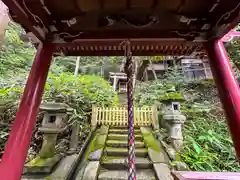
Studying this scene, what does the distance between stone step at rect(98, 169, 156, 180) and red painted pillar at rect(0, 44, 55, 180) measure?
5.17 feet

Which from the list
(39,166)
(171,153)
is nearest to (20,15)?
(39,166)

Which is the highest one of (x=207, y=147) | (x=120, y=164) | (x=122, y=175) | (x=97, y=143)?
(x=97, y=143)

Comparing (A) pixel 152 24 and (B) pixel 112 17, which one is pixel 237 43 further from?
(B) pixel 112 17

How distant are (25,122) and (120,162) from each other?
216 centimetres

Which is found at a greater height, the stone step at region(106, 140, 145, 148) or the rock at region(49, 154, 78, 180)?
the stone step at region(106, 140, 145, 148)

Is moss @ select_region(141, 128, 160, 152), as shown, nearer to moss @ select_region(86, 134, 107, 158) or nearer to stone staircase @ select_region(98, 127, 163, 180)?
stone staircase @ select_region(98, 127, 163, 180)

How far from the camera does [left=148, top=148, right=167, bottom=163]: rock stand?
10.5ft

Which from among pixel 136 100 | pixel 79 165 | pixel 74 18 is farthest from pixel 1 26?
pixel 136 100

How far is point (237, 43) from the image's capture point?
5.01 metres

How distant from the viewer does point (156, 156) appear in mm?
3359

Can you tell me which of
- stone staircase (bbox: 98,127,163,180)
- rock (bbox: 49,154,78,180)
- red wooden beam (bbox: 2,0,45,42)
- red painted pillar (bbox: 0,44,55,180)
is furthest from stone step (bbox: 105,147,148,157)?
red wooden beam (bbox: 2,0,45,42)

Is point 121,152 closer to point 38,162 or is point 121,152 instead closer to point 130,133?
point 38,162

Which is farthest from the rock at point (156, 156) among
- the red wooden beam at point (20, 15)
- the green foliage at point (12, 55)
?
the green foliage at point (12, 55)

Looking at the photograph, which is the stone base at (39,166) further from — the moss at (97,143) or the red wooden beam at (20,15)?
the red wooden beam at (20,15)
